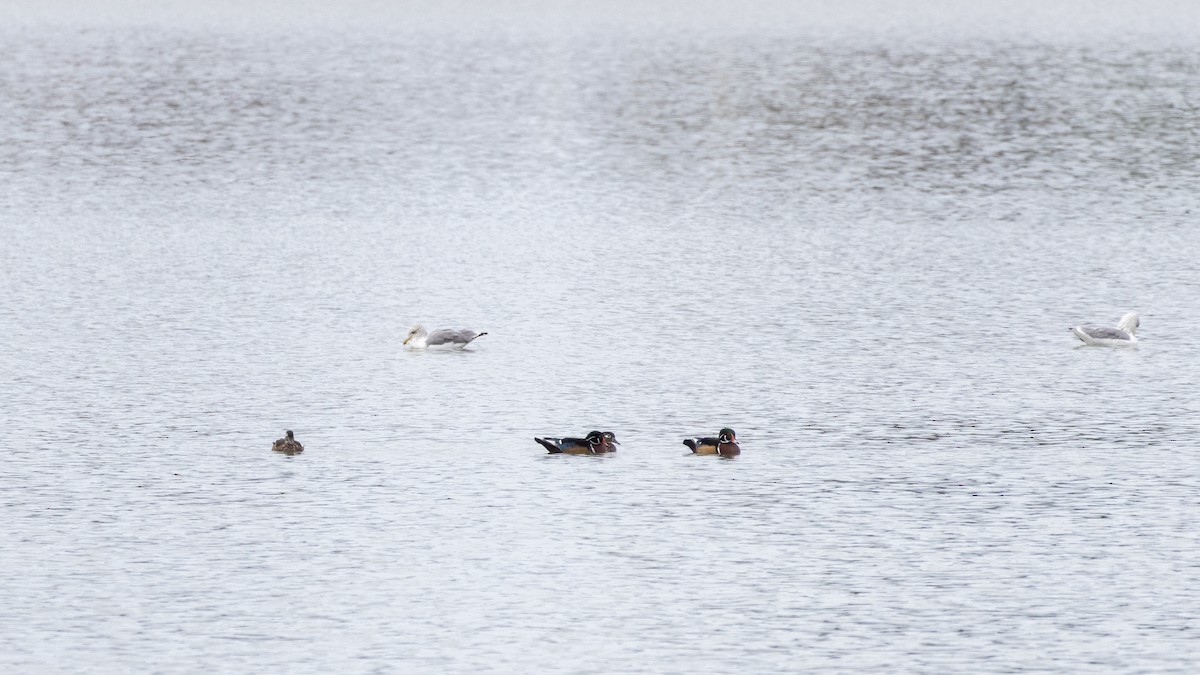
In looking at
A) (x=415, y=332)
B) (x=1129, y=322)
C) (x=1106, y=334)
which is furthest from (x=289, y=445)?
(x=1129, y=322)

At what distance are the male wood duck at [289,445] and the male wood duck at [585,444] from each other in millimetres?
3088

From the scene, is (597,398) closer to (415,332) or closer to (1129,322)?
(415,332)

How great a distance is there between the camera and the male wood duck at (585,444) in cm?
2503

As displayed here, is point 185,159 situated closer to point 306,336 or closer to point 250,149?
point 250,149

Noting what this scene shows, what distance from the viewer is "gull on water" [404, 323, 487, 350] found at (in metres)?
32.6

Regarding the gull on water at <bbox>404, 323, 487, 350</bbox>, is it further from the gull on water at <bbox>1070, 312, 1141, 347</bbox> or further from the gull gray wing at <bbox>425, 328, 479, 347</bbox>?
the gull on water at <bbox>1070, 312, 1141, 347</bbox>

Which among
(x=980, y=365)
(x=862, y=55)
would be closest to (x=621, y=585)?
(x=980, y=365)

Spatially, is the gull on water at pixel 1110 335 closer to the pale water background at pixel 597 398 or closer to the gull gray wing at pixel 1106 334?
the gull gray wing at pixel 1106 334

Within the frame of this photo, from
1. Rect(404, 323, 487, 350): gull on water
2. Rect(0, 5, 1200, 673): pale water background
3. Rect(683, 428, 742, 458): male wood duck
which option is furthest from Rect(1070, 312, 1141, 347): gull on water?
Rect(404, 323, 487, 350): gull on water

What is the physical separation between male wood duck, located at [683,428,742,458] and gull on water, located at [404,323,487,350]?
8105mm

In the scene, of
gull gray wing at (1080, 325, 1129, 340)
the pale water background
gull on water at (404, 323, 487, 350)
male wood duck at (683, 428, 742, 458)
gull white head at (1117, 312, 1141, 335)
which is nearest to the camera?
the pale water background

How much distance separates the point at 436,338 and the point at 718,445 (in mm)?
8729

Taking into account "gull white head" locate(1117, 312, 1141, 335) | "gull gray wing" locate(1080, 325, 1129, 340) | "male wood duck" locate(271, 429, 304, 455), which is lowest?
"male wood duck" locate(271, 429, 304, 455)

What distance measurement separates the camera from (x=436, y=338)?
32594mm
